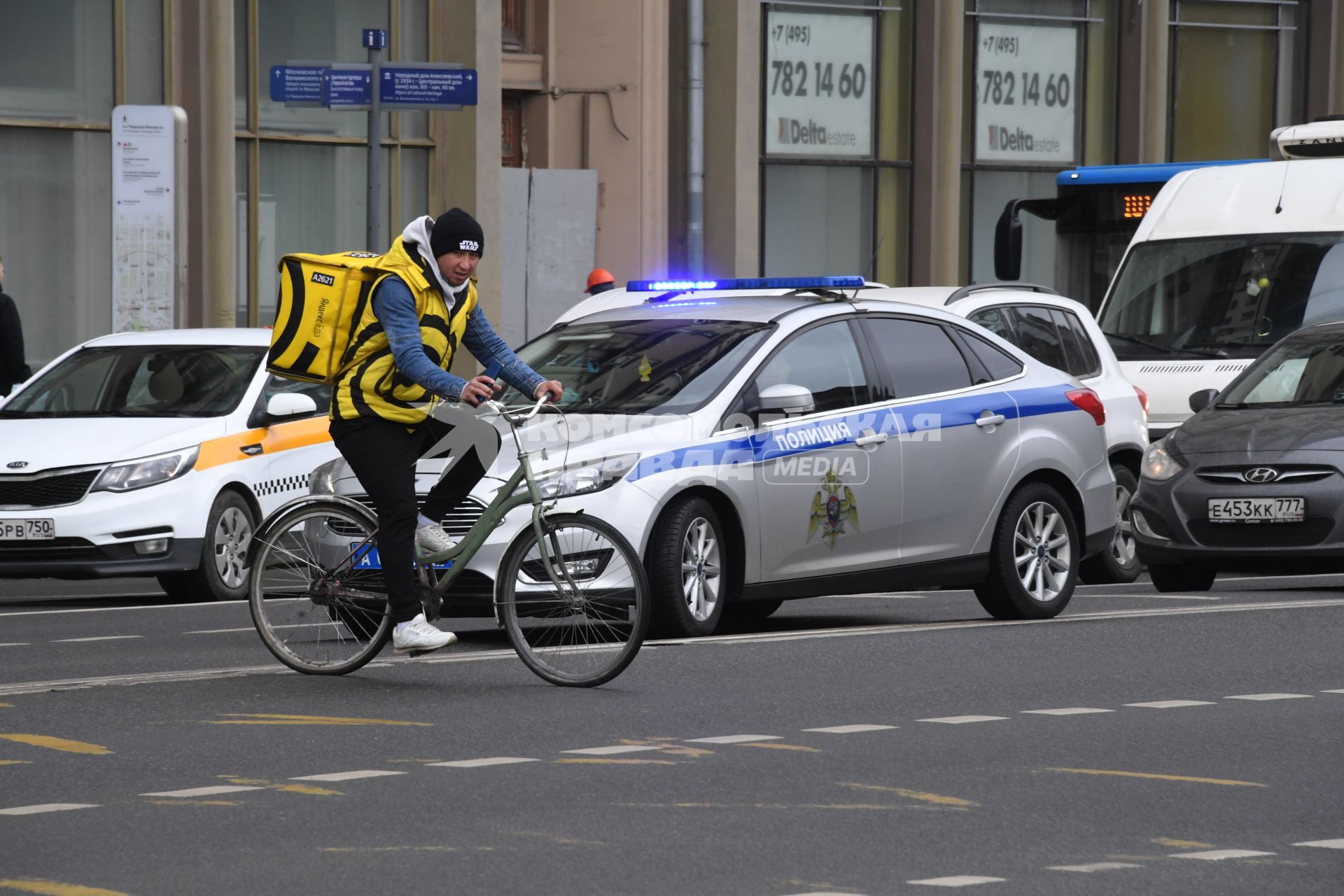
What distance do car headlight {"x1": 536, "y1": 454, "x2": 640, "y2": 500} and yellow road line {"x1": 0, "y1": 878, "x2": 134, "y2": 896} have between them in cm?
456

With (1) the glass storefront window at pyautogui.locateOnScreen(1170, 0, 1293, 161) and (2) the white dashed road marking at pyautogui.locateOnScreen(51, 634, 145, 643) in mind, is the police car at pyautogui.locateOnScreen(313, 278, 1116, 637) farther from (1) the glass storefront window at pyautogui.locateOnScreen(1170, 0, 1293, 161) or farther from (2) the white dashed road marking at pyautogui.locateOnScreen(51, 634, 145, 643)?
(1) the glass storefront window at pyautogui.locateOnScreen(1170, 0, 1293, 161)

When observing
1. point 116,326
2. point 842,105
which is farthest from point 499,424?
point 842,105

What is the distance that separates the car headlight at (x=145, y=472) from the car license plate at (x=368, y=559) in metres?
4.43

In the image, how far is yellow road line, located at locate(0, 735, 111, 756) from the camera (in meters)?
7.69

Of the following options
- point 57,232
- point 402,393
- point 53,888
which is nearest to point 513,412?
point 402,393

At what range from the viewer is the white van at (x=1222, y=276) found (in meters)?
16.9

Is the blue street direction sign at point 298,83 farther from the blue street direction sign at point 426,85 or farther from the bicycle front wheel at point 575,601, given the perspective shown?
the bicycle front wheel at point 575,601

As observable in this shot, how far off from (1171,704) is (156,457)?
675cm

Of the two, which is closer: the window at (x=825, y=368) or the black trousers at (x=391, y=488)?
the black trousers at (x=391, y=488)

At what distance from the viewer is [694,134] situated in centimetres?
2642

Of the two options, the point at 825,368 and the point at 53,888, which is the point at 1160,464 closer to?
the point at 825,368

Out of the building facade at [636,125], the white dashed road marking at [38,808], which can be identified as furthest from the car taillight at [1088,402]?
the building facade at [636,125]

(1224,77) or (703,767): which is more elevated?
(1224,77)

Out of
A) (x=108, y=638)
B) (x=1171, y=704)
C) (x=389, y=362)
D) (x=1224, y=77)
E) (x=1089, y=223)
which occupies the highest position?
(x=1224, y=77)
